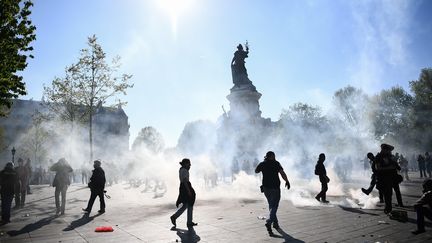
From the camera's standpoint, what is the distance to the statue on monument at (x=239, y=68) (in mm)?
38881

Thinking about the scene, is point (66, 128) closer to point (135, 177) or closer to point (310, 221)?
point (135, 177)

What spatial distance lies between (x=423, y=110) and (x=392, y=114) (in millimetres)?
5818

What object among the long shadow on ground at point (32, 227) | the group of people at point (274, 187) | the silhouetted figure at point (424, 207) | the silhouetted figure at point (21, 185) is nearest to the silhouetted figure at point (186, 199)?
the group of people at point (274, 187)

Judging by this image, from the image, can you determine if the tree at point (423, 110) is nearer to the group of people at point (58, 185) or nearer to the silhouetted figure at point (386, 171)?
the silhouetted figure at point (386, 171)

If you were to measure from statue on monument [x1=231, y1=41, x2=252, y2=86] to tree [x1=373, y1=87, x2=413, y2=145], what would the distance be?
27586mm

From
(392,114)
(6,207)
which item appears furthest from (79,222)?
(392,114)

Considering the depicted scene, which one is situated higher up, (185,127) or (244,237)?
(185,127)

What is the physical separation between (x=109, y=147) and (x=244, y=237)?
86044 mm

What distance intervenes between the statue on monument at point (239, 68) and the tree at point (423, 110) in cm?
2770

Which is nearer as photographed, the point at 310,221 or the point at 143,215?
the point at 310,221

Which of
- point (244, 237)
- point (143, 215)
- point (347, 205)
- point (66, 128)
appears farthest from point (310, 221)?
point (66, 128)

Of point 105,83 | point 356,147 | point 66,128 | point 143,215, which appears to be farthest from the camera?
point 356,147

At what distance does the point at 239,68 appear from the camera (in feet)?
129

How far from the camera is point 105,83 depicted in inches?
1134
